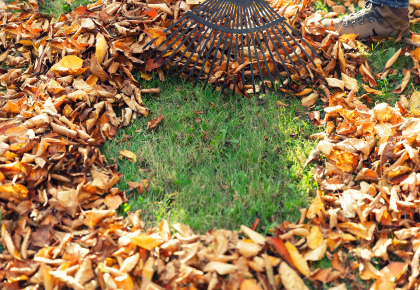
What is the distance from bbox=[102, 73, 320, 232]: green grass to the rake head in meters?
0.17

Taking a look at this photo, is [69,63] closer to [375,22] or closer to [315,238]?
[315,238]

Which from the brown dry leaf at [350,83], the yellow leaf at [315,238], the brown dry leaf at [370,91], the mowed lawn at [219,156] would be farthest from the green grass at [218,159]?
the brown dry leaf at [370,91]

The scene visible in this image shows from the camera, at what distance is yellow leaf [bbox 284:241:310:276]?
1.54m

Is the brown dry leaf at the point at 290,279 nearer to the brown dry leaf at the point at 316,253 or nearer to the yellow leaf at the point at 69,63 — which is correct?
the brown dry leaf at the point at 316,253

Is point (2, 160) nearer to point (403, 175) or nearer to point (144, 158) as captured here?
point (144, 158)

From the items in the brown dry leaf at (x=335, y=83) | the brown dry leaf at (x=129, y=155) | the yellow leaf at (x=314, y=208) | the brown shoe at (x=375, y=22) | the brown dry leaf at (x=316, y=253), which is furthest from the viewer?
the brown shoe at (x=375, y=22)

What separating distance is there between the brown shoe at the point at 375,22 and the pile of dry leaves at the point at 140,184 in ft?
0.49

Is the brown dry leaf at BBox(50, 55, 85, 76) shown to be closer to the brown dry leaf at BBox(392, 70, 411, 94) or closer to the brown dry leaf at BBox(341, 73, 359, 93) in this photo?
the brown dry leaf at BBox(341, 73, 359, 93)

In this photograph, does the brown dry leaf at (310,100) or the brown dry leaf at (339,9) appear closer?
the brown dry leaf at (310,100)

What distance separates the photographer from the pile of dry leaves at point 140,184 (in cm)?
153

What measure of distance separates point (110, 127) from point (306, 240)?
4.72 ft

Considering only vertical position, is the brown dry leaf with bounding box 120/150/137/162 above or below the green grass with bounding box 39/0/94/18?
below

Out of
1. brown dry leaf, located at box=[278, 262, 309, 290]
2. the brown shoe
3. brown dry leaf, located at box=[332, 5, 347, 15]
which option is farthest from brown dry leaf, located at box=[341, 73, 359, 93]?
brown dry leaf, located at box=[278, 262, 309, 290]

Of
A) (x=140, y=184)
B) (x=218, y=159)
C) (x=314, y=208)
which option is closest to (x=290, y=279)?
(x=314, y=208)
